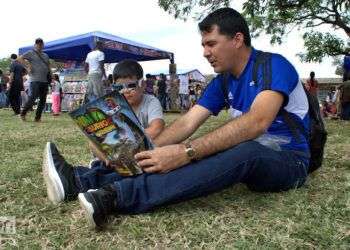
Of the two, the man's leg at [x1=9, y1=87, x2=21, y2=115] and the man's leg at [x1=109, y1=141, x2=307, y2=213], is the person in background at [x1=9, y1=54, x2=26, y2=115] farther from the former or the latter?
the man's leg at [x1=109, y1=141, x2=307, y2=213]

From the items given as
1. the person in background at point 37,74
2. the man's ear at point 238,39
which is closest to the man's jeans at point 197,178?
the man's ear at point 238,39

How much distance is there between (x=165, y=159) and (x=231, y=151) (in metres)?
0.32

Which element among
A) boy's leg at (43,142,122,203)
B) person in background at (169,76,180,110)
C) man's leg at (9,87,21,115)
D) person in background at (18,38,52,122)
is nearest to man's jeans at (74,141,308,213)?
boy's leg at (43,142,122,203)

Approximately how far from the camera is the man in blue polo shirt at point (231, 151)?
2.27 metres

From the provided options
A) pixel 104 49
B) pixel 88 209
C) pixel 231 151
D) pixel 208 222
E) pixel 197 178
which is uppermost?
pixel 104 49

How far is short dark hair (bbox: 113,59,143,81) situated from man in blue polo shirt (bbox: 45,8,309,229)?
0.79 metres

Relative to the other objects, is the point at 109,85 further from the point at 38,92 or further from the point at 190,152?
the point at 190,152

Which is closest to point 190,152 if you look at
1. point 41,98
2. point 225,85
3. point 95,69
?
point 225,85

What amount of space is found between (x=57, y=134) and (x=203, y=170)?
4.67 meters

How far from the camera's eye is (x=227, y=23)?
2.65m

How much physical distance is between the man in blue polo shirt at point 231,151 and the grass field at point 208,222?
10 cm

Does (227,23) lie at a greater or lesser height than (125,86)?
greater

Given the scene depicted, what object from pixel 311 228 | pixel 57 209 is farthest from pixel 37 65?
pixel 311 228

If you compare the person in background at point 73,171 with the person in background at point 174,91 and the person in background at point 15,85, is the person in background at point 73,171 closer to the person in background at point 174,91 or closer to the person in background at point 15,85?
the person in background at point 15,85
